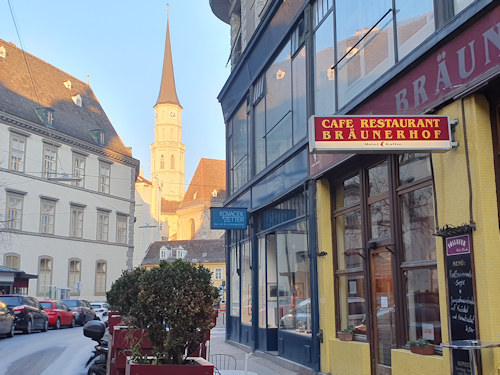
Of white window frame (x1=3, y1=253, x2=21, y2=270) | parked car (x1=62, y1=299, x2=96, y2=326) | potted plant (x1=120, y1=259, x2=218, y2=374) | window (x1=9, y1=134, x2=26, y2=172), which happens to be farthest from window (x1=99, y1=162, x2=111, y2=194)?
potted plant (x1=120, y1=259, x2=218, y2=374)

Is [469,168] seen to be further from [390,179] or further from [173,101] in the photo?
[173,101]

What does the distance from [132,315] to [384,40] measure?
225 inches

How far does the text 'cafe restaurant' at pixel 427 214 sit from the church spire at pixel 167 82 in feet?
345

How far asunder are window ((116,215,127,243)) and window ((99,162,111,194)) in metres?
3.06

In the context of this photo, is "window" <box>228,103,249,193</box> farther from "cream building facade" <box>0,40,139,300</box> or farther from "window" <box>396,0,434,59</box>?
"cream building facade" <box>0,40,139,300</box>

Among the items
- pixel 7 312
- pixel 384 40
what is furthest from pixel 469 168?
pixel 7 312

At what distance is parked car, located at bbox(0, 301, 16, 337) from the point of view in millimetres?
20095

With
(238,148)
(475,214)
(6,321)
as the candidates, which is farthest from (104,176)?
(475,214)

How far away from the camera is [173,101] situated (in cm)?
11275

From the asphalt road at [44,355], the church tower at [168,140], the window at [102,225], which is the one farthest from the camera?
the church tower at [168,140]

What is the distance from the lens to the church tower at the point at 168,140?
371 feet

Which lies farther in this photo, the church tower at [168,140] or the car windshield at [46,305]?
the church tower at [168,140]

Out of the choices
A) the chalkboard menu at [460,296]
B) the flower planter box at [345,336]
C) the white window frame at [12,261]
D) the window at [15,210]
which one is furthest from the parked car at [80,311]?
the chalkboard menu at [460,296]

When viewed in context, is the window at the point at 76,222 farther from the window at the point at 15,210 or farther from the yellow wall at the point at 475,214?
the yellow wall at the point at 475,214
